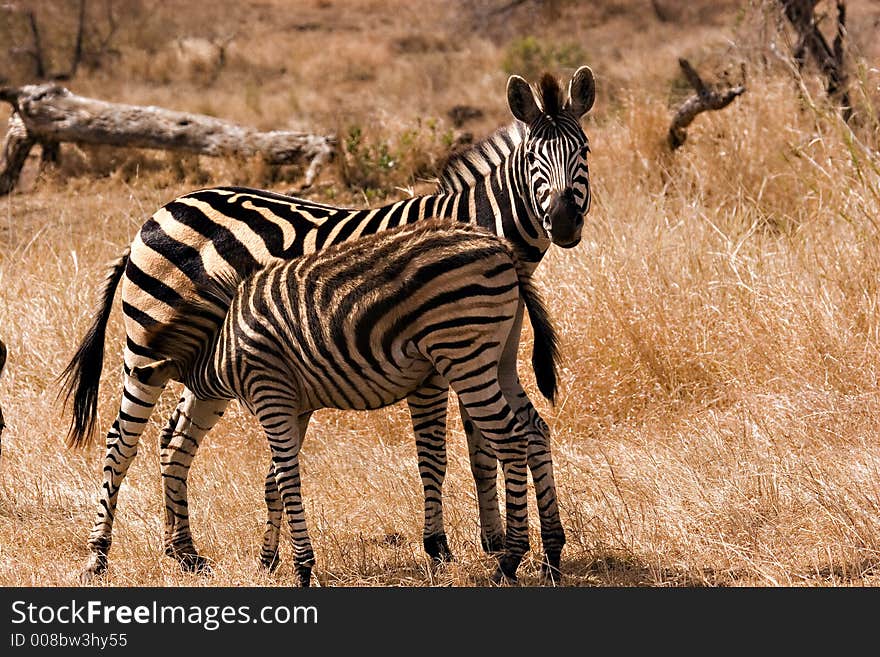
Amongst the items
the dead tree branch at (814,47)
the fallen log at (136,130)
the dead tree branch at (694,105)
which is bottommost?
the dead tree branch at (694,105)

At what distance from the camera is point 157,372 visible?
5.31m

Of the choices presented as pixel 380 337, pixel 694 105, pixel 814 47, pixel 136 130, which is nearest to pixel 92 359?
pixel 380 337

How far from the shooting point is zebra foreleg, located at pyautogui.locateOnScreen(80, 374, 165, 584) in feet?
19.3

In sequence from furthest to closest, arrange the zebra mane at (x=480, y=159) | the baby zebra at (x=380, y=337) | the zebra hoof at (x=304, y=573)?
1. the zebra mane at (x=480, y=159)
2. the zebra hoof at (x=304, y=573)
3. the baby zebra at (x=380, y=337)

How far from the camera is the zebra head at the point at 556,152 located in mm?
5098

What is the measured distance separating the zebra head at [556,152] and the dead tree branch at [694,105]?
546 centimetres

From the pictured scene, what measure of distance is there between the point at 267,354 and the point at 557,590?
162cm

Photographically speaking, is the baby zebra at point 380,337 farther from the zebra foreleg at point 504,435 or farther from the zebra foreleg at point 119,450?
the zebra foreleg at point 119,450

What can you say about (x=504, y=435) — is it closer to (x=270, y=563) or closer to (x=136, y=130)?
(x=270, y=563)

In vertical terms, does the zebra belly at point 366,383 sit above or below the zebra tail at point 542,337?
below

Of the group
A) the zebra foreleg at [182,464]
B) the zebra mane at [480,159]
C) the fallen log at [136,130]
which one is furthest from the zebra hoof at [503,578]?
the fallen log at [136,130]

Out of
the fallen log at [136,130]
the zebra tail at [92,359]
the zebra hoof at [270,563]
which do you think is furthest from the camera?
the fallen log at [136,130]

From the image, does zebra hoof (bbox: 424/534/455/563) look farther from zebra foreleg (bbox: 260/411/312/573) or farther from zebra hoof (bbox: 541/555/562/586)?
zebra foreleg (bbox: 260/411/312/573)

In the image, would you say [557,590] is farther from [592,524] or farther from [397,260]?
[397,260]
